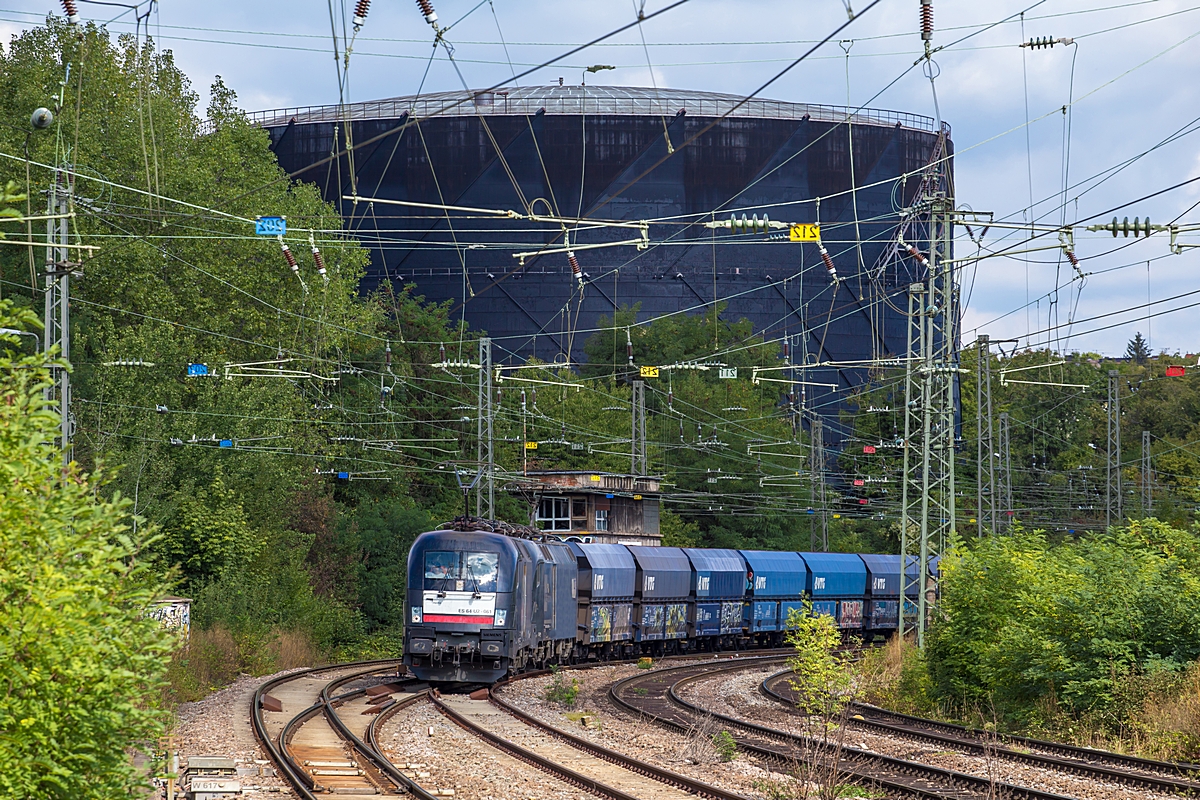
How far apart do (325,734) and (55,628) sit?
12.1m

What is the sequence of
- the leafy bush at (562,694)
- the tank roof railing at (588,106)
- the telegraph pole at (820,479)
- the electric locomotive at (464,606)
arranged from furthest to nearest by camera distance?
the tank roof railing at (588,106) → the telegraph pole at (820,479) → the electric locomotive at (464,606) → the leafy bush at (562,694)

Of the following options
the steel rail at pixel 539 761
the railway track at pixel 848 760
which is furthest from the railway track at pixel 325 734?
the railway track at pixel 848 760

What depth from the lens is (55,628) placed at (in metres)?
7.91

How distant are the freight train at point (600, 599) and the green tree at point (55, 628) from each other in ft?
35.7

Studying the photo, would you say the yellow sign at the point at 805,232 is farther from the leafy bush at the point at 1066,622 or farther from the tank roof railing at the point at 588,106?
the tank roof railing at the point at 588,106

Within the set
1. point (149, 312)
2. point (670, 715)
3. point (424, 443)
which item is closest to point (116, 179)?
point (149, 312)

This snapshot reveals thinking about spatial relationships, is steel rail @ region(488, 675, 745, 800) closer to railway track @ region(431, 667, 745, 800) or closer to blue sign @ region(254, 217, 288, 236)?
railway track @ region(431, 667, 745, 800)

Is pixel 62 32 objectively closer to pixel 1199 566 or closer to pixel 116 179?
pixel 116 179

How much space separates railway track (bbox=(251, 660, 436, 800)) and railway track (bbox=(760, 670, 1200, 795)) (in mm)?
7499

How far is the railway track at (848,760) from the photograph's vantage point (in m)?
14.7

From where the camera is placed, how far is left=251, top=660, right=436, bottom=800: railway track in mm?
14891

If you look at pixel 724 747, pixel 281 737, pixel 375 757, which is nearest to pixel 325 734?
pixel 281 737

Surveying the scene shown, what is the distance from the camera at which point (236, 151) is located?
170 ft

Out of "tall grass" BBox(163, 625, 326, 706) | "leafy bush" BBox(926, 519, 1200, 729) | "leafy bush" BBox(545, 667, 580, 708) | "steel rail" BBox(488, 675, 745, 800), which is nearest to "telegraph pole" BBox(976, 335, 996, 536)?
"leafy bush" BBox(926, 519, 1200, 729)
